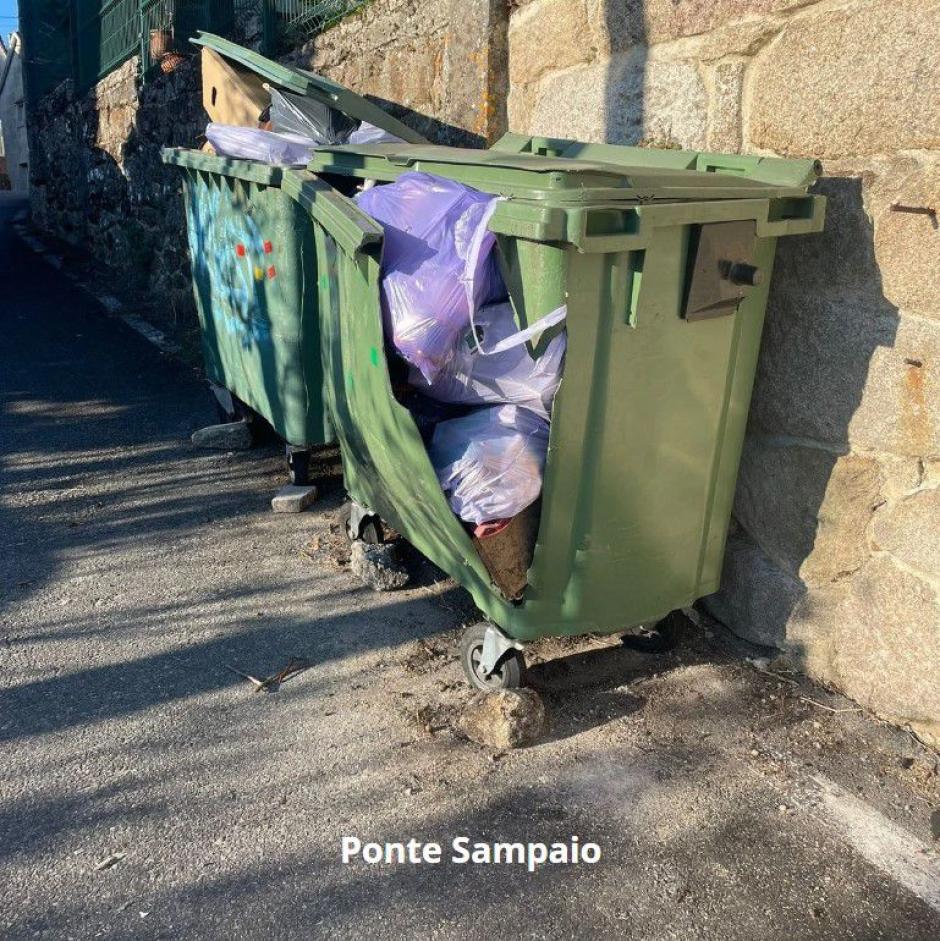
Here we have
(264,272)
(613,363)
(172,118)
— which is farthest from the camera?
(172,118)

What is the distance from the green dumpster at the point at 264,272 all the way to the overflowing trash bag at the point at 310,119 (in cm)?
11

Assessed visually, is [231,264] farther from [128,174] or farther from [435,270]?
[128,174]

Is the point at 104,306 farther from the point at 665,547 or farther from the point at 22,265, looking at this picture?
the point at 665,547

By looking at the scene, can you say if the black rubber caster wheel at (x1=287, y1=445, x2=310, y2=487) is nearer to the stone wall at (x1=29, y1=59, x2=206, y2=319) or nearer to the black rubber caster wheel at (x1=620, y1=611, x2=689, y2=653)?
the black rubber caster wheel at (x1=620, y1=611, x2=689, y2=653)

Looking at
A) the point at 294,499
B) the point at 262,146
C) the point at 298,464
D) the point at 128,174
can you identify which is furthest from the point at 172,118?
the point at 294,499

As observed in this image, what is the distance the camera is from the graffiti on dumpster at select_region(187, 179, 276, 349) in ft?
14.2

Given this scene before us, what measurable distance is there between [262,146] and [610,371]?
245 cm

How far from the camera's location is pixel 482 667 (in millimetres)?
3090

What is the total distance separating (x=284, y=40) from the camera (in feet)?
23.4

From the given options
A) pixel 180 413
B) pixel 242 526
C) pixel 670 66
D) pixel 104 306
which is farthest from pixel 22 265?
pixel 670 66

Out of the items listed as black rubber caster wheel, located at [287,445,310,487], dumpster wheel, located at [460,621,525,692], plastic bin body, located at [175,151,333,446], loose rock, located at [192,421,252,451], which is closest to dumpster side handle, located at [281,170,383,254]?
plastic bin body, located at [175,151,333,446]

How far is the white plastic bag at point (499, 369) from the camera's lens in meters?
2.76

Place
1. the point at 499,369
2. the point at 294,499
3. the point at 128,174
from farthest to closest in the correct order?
the point at 128,174
the point at 294,499
the point at 499,369

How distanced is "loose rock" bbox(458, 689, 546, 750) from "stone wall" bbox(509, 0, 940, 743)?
95cm
